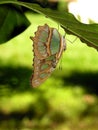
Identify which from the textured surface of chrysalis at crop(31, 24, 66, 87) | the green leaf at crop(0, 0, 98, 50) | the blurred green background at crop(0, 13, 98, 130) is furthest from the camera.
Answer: the blurred green background at crop(0, 13, 98, 130)

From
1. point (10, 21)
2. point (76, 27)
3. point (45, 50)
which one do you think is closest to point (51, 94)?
point (10, 21)

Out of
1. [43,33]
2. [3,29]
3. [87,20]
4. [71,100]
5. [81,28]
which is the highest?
[81,28]

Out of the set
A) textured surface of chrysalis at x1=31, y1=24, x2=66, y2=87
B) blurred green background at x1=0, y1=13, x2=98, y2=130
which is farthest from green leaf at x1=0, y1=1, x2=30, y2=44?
blurred green background at x1=0, y1=13, x2=98, y2=130

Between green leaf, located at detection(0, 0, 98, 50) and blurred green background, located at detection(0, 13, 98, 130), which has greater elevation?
green leaf, located at detection(0, 0, 98, 50)

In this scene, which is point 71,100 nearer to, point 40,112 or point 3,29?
point 40,112

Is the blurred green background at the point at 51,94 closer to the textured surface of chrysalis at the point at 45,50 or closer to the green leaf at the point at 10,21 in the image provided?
the green leaf at the point at 10,21

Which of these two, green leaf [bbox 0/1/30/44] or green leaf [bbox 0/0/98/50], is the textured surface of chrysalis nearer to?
green leaf [bbox 0/0/98/50]

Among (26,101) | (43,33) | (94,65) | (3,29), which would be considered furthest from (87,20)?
(43,33)
